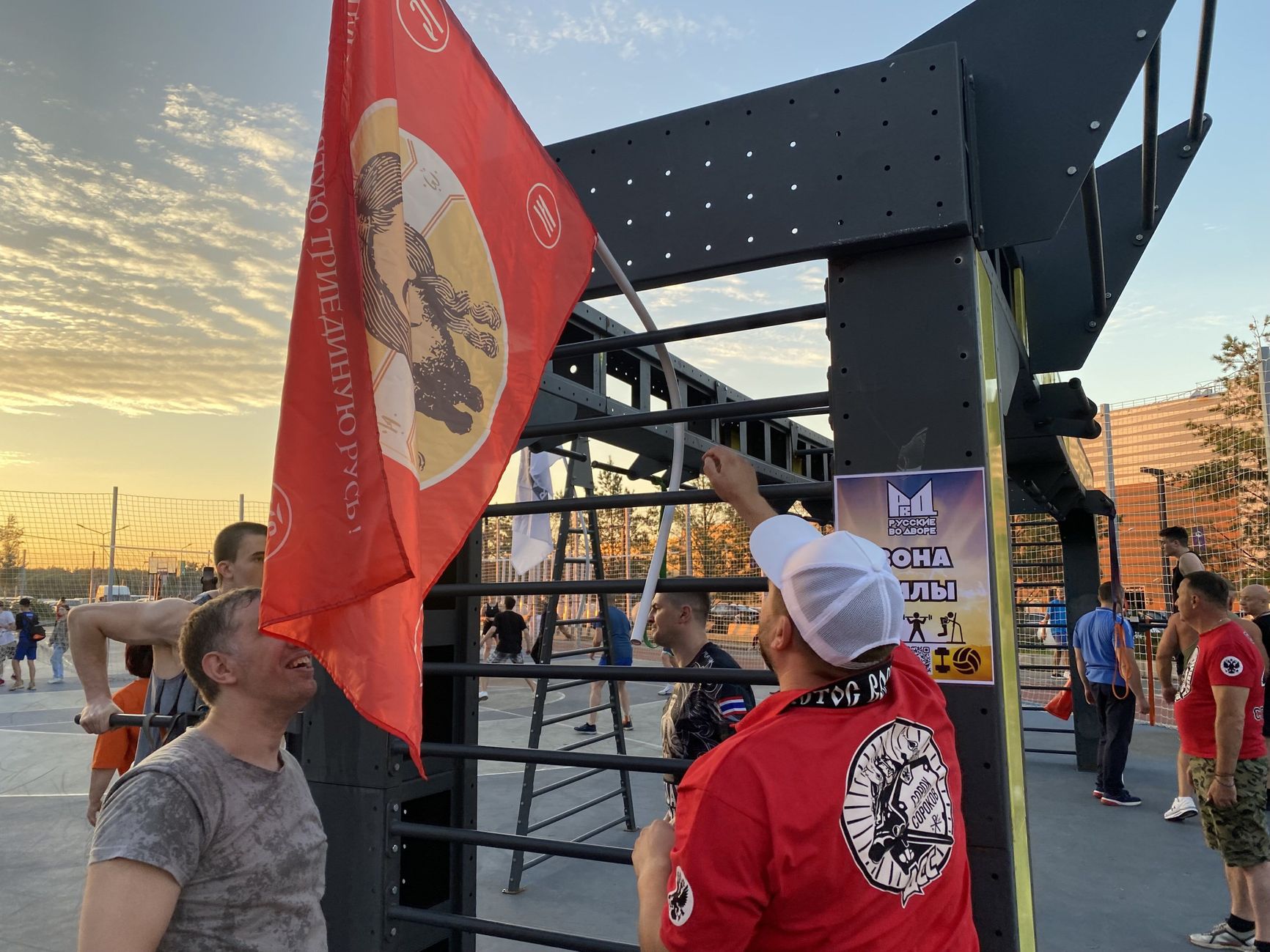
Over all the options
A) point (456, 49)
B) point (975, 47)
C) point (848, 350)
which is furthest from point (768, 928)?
point (975, 47)

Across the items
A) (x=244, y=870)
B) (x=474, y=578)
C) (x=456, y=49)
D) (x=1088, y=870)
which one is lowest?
(x=1088, y=870)

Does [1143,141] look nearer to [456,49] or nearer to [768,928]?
[456,49]

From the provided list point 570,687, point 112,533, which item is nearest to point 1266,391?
point 570,687

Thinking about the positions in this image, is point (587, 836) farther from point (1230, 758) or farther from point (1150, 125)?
point (1150, 125)

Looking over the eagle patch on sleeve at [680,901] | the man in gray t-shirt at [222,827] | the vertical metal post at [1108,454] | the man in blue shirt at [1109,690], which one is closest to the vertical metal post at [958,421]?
the eagle patch on sleeve at [680,901]

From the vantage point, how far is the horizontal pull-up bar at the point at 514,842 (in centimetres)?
227

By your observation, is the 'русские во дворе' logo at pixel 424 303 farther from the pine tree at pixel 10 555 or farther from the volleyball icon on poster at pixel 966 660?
the pine tree at pixel 10 555

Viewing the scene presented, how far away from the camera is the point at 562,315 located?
227 cm

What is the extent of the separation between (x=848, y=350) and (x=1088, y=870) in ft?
16.1

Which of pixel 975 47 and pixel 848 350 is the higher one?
pixel 975 47

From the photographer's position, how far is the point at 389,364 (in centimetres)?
164

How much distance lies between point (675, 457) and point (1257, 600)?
22.1 ft

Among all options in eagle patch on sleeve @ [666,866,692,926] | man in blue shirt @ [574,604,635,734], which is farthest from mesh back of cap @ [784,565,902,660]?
man in blue shirt @ [574,604,635,734]

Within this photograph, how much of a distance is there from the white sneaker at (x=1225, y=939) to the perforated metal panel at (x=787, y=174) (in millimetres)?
4233
